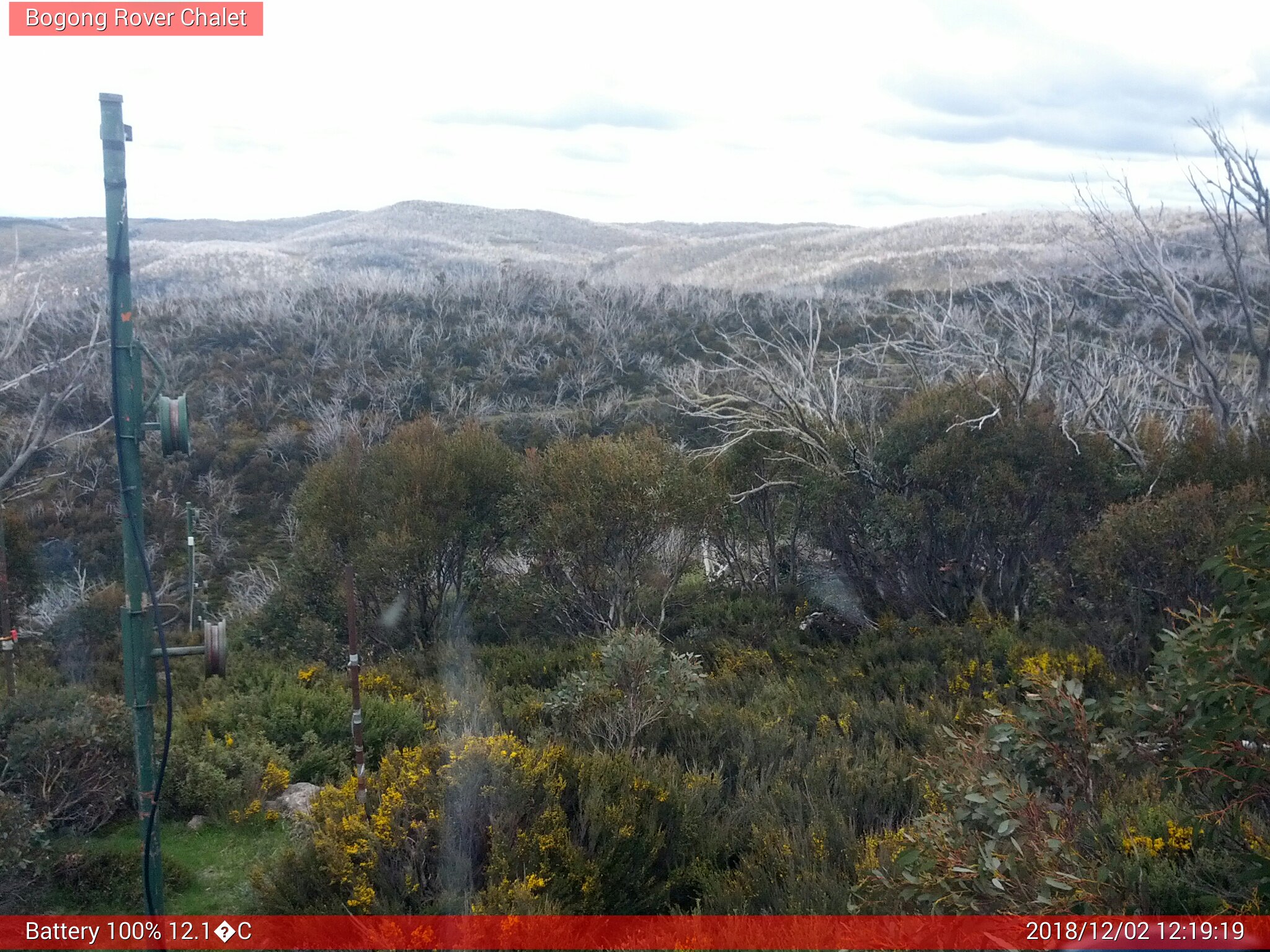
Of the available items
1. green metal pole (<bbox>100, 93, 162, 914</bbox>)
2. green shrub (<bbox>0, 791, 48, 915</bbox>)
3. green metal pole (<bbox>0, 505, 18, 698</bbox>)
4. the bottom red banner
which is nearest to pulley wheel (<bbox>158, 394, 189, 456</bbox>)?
green metal pole (<bbox>100, 93, 162, 914</bbox>)

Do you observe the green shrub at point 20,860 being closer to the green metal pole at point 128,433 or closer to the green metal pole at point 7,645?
the green metal pole at point 128,433

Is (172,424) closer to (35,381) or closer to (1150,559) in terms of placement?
(1150,559)

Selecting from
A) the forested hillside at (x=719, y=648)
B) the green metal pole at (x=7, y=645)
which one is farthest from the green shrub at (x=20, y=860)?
the green metal pole at (x=7, y=645)

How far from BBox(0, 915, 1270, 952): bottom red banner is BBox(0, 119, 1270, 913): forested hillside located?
0.40 ft

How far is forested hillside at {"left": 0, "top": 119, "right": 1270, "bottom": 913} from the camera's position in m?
4.21

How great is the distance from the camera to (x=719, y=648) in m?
10.2

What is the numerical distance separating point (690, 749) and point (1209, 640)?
12.3ft

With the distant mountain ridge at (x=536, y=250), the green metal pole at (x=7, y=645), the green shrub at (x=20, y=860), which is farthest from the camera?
the distant mountain ridge at (x=536, y=250)

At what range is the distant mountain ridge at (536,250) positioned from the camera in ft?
130

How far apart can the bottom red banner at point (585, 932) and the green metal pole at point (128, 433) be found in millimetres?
625

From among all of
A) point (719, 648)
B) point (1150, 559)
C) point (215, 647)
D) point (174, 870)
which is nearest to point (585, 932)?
point (215, 647)

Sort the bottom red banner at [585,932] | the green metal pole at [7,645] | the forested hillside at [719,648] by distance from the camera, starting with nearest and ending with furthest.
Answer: the bottom red banner at [585,932] < the forested hillside at [719,648] < the green metal pole at [7,645]

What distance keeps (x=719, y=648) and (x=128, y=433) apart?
7.34m

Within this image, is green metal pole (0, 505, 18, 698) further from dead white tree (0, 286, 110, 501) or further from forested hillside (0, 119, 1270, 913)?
dead white tree (0, 286, 110, 501)
